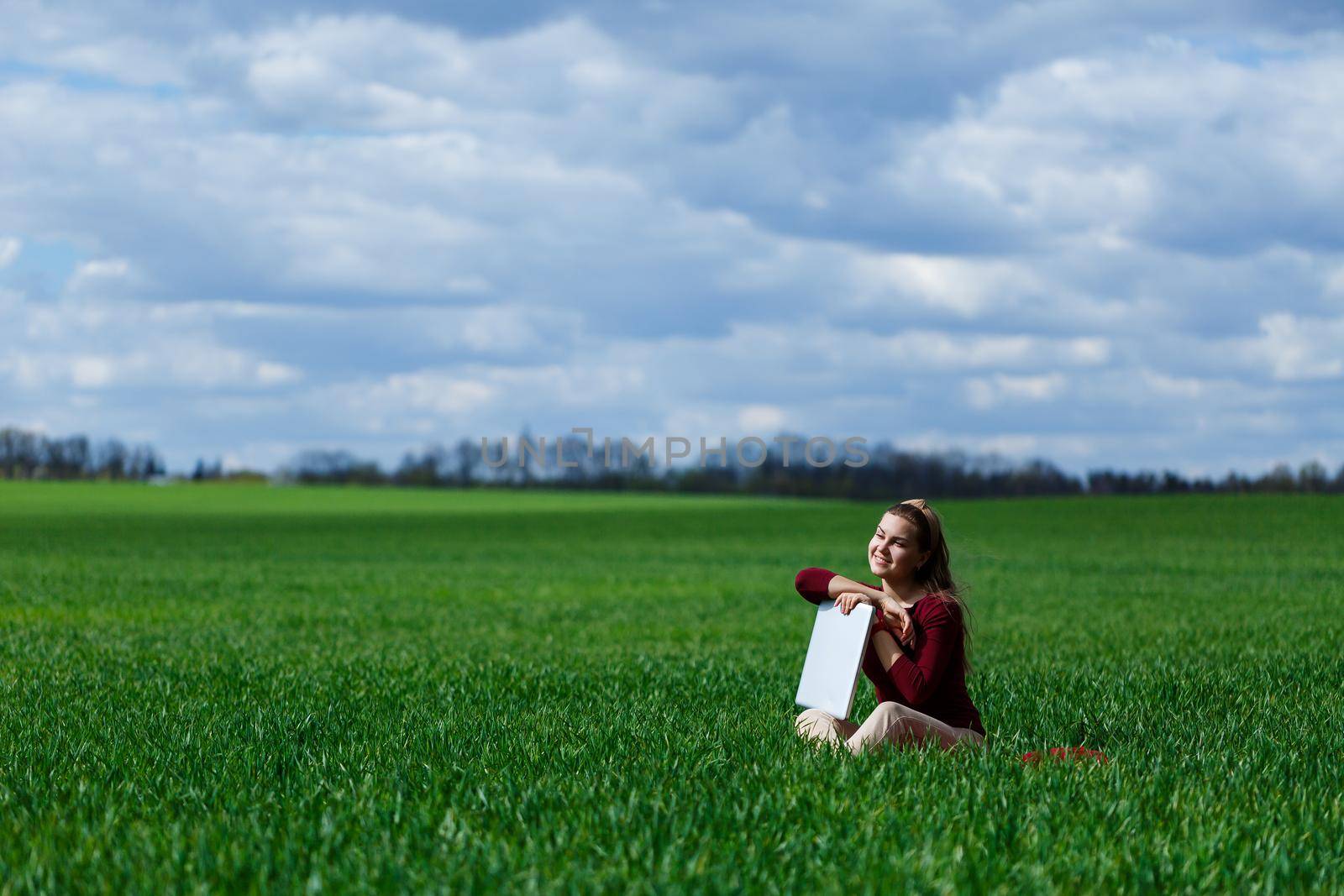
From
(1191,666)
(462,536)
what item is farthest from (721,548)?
(1191,666)

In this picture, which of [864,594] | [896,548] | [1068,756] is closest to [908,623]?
[864,594]

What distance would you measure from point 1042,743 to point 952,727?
46.9 inches

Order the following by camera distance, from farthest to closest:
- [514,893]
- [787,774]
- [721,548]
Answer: [721,548]
[787,774]
[514,893]

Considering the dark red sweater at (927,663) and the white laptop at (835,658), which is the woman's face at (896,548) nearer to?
the dark red sweater at (927,663)

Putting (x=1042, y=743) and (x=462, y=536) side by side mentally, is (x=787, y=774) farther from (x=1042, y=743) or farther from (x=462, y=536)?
(x=462, y=536)

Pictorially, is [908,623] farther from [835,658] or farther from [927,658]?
[835,658]

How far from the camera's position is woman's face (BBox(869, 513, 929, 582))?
266 inches

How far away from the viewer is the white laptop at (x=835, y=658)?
6.55 meters

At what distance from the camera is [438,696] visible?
10.4 meters

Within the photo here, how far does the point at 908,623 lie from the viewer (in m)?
6.88

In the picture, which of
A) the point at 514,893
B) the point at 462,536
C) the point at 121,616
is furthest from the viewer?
the point at 462,536

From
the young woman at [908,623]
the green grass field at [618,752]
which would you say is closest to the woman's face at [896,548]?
the young woman at [908,623]

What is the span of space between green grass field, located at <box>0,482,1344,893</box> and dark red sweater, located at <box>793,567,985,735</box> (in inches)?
15.3

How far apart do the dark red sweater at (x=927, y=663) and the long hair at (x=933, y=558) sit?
0.20 feet
